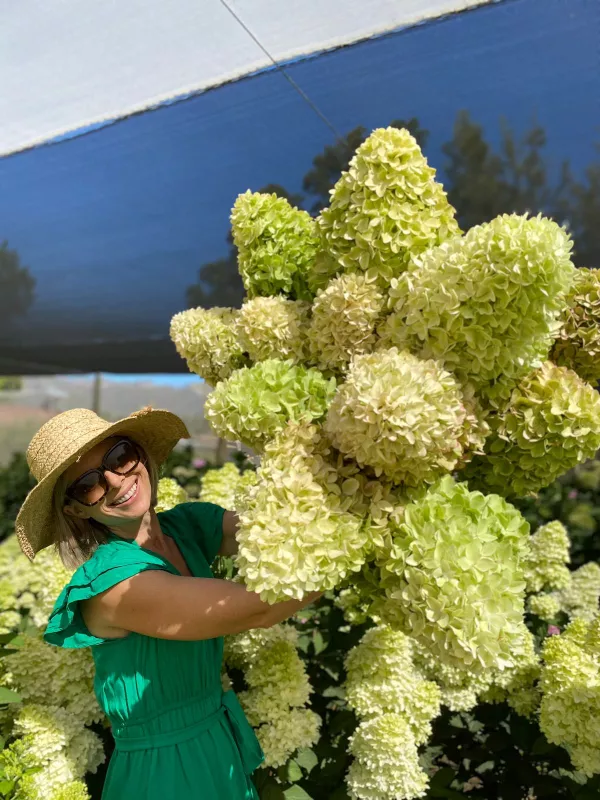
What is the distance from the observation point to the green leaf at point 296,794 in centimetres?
138

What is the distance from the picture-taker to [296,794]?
1387mm

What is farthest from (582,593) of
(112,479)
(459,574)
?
(112,479)

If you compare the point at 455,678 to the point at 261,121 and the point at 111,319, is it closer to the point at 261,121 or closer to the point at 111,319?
the point at 261,121

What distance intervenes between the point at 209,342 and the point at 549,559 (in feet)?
4.38

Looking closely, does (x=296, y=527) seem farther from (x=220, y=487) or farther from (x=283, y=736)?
(x=220, y=487)

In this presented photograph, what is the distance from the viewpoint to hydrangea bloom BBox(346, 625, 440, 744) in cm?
134

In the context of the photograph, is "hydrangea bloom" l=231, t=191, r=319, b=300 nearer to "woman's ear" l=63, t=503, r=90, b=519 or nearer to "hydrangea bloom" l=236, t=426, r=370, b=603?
"hydrangea bloom" l=236, t=426, r=370, b=603

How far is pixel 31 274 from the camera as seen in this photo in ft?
12.8

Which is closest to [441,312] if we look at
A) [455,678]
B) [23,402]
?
[455,678]

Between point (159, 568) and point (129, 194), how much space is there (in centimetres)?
251

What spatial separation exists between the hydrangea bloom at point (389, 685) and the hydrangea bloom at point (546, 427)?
0.67 metres

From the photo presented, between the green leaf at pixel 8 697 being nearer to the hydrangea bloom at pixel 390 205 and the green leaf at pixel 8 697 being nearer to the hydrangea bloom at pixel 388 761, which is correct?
the hydrangea bloom at pixel 388 761

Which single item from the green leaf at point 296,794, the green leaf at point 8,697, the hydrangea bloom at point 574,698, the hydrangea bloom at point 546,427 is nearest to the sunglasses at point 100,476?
the green leaf at point 8,697

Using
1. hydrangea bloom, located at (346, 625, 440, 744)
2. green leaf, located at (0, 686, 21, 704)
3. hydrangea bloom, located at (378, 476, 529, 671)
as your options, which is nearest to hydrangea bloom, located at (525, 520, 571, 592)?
hydrangea bloom, located at (346, 625, 440, 744)
